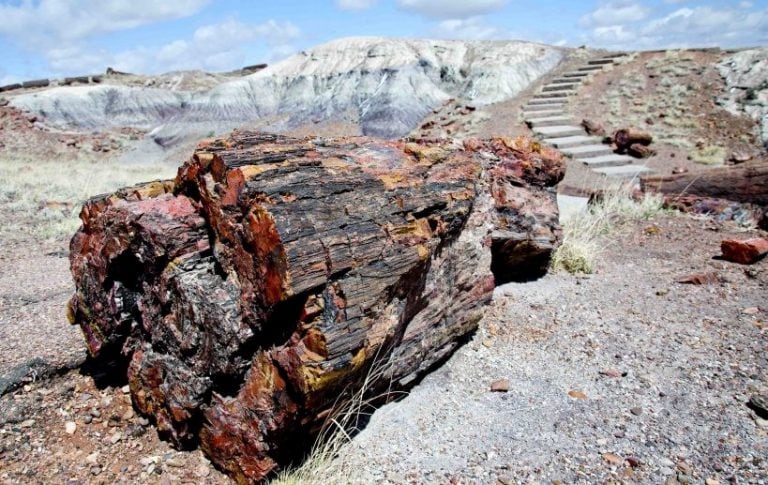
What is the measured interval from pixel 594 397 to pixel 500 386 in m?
0.59

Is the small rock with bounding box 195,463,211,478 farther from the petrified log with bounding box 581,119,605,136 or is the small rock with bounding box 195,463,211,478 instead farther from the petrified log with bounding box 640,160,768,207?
the petrified log with bounding box 581,119,605,136

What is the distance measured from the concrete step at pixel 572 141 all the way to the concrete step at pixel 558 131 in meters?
0.25

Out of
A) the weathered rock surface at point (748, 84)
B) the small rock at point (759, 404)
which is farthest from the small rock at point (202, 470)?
the weathered rock surface at point (748, 84)

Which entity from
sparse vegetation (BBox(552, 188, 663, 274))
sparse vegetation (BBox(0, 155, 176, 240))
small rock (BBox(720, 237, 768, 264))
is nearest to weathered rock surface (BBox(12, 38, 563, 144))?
sparse vegetation (BBox(0, 155, 176, 240))

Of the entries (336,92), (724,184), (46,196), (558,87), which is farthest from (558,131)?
(46,196)

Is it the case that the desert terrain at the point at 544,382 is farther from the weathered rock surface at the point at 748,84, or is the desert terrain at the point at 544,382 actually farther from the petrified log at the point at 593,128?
the weathered rock surface at the point at 748,84

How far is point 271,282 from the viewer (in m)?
2.44

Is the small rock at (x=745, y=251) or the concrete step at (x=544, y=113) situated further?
the concrete step at (x=544, y=113)

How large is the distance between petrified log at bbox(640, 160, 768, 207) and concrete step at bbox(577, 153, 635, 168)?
17.3ft

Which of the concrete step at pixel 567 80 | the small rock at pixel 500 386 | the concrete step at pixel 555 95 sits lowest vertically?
the small rock at pixel 500 386

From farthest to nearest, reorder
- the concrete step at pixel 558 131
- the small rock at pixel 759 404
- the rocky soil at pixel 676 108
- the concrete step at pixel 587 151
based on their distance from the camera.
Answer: the concrete step at pixel 558 131 < the concrete step at pixel 587 151 < the rocky soil at pixel 676 108 < the small rock at pixel 759 404

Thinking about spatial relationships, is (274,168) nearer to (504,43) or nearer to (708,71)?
(708,71)

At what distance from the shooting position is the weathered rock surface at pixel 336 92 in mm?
21984

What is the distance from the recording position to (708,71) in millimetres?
17297
